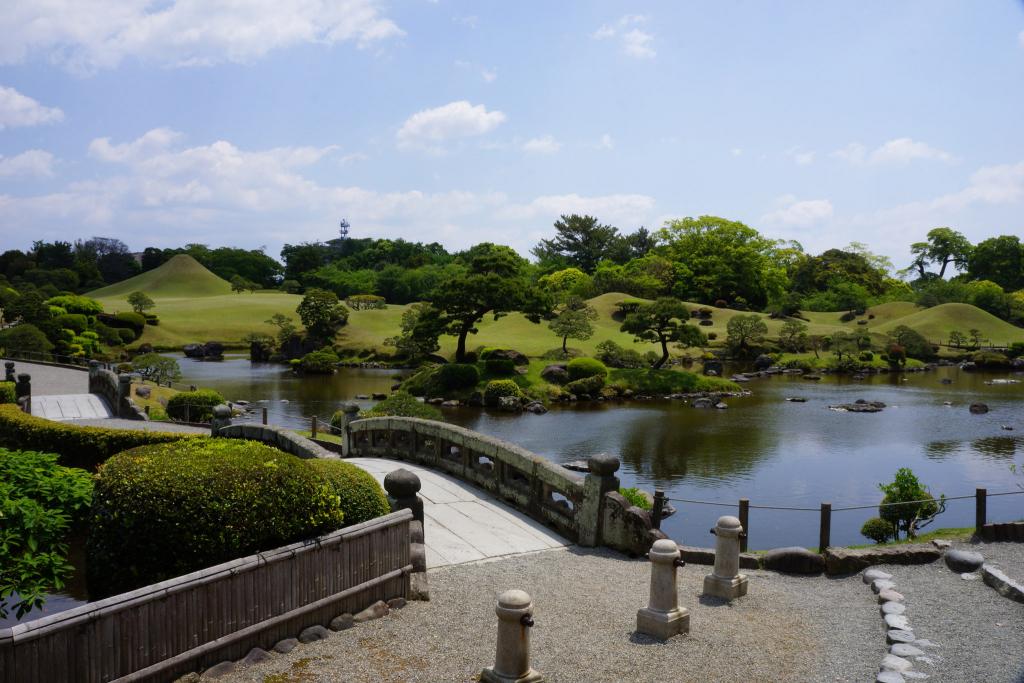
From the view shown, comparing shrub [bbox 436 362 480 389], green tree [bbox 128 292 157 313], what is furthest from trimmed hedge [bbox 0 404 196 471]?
green tree [bbox 128 292 157 313]

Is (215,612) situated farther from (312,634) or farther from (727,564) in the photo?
(727,564)

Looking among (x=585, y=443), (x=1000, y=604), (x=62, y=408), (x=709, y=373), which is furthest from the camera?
(x=709, y=373)

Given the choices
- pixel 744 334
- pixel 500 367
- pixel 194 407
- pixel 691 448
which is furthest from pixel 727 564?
pixel 744 334

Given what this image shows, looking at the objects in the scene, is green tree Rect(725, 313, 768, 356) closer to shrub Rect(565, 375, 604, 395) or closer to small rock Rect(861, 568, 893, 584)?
shrub Rect(565, 375, 604, 395)

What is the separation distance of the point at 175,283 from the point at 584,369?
3583 inches

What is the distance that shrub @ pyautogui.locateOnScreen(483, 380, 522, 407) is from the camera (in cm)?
4322

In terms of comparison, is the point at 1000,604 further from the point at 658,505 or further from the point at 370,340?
the point at 370,340

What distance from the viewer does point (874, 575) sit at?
37.0 feet

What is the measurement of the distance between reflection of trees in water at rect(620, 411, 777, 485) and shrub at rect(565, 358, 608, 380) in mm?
9448

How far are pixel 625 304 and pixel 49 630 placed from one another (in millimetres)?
73758

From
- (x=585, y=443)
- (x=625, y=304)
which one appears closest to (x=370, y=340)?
(x=625, y=304)

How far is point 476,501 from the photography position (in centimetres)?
1367

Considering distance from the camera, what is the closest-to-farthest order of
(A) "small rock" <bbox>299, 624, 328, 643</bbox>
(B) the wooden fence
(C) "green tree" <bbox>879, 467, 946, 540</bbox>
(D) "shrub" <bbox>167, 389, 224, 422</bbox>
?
(B) the wooden fence < (A) "small rock" <bbox>299, 624, 328, 643</bbox> < (C) "green tree" <bbox>879, 467, 946, 540</bbox> < (D) "shrub" <bbox>167, 389, 224, 422</bbox>

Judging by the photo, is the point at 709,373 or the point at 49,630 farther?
the point at 709,373
